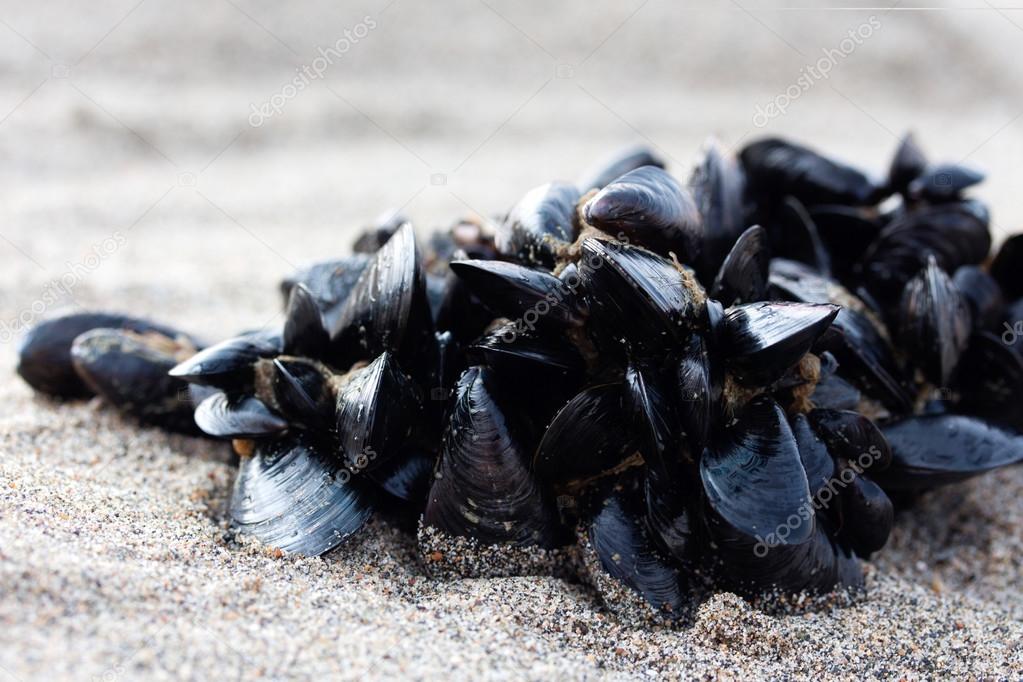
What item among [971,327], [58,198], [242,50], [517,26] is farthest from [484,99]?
[971,327]

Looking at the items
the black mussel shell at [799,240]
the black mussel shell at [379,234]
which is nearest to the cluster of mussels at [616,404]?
the black mussel shell at [799,240]

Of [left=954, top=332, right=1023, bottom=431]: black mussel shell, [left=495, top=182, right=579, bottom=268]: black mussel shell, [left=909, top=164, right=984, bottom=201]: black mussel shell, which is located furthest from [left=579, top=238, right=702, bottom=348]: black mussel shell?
[left=909, top=164, right=984, bottom=201]: black mussel shell

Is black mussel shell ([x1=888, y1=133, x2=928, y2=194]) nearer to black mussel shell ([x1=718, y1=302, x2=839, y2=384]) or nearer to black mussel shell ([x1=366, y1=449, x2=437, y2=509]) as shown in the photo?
black mussel shell ([x1=718, y1=302, x2=839, y2=384])

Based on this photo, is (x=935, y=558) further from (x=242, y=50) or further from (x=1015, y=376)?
(x=242, y=50)

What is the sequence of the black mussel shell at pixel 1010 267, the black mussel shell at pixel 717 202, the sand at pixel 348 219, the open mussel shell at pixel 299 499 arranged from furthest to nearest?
the black mussel shell at pixel 1010 267
the black mussel shell at pixel 717 202
the open mussel shell at pixel 299 499
the sand at pixel 348 219

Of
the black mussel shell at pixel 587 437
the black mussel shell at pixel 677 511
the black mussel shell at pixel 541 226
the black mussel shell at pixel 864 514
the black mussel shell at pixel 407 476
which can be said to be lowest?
the black mussel shell at pixel 864 514

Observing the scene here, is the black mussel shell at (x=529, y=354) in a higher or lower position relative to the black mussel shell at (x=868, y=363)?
higher

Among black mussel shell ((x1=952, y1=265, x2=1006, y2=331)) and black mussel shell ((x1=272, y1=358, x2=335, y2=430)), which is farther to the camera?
black mussel shell ((x1=952, y1=265, x2=1006, y2=331))

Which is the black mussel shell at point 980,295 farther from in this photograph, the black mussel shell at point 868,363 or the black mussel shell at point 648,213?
the black mussel shell at point 648,213
